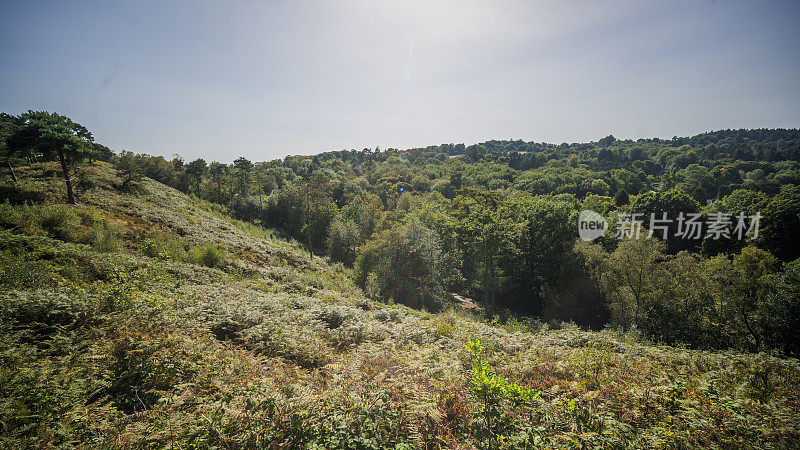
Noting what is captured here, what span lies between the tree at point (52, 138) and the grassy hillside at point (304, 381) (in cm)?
1375

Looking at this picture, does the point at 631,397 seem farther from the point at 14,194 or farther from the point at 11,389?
the point at 14,194

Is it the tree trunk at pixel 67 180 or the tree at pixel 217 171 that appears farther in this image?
the tree at pixel 217 171

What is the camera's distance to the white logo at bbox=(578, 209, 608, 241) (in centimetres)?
3209

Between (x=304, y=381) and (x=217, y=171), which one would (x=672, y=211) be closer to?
(x=304, y=381)

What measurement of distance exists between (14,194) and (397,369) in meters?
29.4

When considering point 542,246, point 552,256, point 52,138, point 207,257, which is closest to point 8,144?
point 52,138

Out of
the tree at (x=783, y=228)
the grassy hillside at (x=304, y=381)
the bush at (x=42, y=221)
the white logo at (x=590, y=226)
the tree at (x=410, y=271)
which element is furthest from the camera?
the white logo at (x=590, y=226)

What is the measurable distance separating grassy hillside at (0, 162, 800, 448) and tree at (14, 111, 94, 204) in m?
13.7

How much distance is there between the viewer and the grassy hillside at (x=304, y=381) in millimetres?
4191

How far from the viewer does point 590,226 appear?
33531 millimetres

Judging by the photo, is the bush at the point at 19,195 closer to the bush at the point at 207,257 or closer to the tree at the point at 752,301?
the bush at the point at 207,257

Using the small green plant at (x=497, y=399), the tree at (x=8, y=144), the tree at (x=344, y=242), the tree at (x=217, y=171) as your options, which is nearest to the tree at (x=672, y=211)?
the tree at (x=344, y=242)

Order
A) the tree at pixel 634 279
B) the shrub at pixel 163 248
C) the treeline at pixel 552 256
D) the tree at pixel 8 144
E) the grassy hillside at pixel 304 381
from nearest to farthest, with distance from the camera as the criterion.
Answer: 1. the grassy hillside at pixel 304 381
2. the shrub at pixel 163 248
3. the treeline at pixel 552 256
4. the tree at pixel 8 144
5. the tree at pixel 634 279

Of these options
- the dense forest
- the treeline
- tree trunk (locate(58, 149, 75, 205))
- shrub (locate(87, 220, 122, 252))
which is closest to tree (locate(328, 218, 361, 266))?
the treeline
